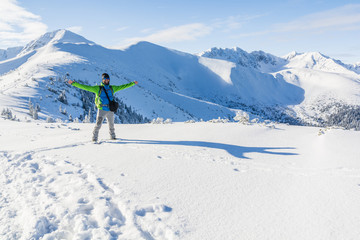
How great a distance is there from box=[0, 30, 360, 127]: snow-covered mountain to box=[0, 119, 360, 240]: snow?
14.9m

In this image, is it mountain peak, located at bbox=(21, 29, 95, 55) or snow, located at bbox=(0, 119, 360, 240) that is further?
mountain peak, located at bbox=(21, 29, 95, 55)

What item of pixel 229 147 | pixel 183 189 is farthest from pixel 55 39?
pixel 183 189

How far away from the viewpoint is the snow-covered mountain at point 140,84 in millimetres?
27078

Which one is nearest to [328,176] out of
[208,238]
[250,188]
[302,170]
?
[302,170]

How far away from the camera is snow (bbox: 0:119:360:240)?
9.78ft

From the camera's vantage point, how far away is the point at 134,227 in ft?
9.94

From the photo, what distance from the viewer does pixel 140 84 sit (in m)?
70.6

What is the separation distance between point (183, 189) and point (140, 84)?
2710 inches

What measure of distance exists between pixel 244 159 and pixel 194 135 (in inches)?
116

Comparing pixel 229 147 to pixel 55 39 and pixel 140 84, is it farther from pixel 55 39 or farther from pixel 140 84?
pixel 55 39

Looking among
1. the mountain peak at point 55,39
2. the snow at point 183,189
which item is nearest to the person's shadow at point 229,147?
the snow at point 183,189

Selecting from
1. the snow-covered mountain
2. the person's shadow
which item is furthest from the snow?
the snow-covered mountain

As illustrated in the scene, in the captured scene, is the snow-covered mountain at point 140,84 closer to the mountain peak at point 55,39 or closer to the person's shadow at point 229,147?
the mountain peak at point 55,39

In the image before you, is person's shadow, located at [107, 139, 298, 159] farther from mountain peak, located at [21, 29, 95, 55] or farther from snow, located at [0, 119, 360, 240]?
mountain peak, located at [21, 29, 95, 55]
